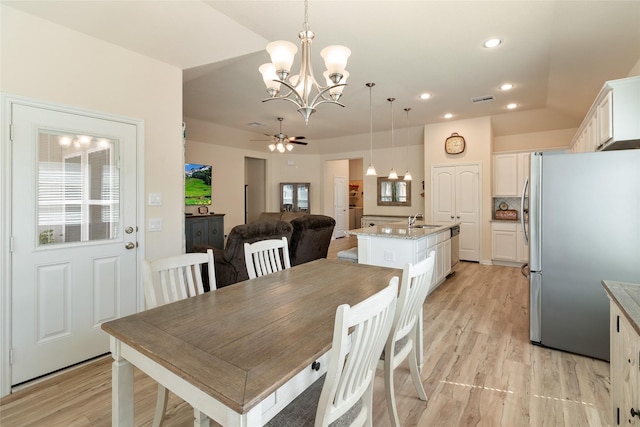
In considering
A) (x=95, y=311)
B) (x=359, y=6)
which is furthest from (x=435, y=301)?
(x=95, y=311)

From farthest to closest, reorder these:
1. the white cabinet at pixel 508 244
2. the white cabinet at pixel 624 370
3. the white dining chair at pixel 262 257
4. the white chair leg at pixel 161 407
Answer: the white cabinet at pixel 508 244, the white dining chair at pixel 262 257, the white chair leg at pixel 161 407, the white cabinet at pixel 624 370

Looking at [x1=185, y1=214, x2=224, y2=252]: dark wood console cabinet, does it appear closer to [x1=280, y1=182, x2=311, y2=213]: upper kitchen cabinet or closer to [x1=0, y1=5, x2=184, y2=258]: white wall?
[x1=0, y1=5, x2=184, y2=258]: white wall

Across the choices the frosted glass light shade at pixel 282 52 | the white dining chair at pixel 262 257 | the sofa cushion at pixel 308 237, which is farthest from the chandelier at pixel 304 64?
the sofa cushion at pixel 308 237

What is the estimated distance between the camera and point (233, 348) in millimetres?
1101

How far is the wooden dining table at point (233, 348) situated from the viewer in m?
0.91

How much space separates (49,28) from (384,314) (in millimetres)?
3016

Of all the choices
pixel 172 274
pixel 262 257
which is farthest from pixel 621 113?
pixel 172 274

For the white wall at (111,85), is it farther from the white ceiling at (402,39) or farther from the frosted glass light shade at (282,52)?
the frosted glass light shade at (282,52)

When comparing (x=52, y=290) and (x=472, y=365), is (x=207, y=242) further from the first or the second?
(x=472, y=365)

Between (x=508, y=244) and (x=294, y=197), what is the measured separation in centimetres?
533

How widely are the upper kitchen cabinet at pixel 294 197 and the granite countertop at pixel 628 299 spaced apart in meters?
7.40

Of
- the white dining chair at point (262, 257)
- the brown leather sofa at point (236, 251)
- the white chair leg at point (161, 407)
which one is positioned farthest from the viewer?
the brown leather sofa at point (236, 251)

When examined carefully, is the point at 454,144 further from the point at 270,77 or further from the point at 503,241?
the point at 270,77

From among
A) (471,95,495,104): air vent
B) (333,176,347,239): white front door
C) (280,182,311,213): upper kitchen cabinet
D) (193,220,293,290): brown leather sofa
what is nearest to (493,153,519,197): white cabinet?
(471,95,495,104): air vent
